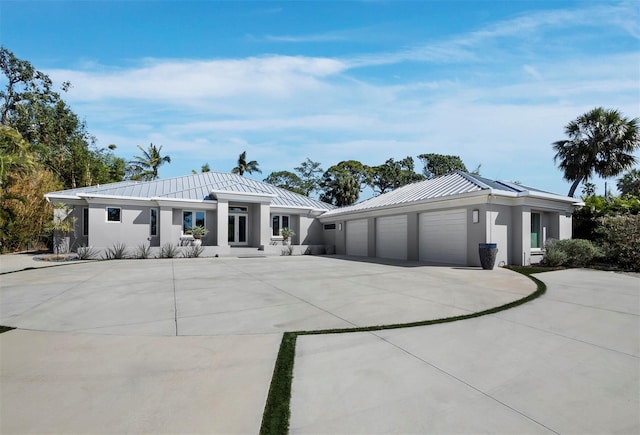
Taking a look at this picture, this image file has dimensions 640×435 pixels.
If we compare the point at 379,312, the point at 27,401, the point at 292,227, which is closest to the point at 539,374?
the point at 379,312

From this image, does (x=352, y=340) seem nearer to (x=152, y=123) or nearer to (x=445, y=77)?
(x=445, y=77)

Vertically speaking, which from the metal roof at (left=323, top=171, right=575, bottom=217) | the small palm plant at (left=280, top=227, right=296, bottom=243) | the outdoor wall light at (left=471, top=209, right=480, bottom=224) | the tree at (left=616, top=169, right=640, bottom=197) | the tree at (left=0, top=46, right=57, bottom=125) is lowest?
the small palm plant at (left=280, top=227, right=296, bottom=243)

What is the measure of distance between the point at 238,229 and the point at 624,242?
1881 centimetres

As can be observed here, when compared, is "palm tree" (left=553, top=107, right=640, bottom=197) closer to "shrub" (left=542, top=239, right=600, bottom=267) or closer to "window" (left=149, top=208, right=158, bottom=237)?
"shrub" (left=542, top=239, right=600, bottom=267)

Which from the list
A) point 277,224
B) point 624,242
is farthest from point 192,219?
point 624,242

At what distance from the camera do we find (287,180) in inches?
1879

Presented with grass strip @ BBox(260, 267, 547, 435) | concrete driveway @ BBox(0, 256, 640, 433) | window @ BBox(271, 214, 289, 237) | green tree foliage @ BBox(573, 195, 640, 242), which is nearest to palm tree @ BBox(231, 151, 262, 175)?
window @ BBox(271, 214, 289, 237)

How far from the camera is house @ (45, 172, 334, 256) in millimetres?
17656

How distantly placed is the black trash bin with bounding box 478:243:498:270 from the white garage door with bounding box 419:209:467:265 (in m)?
1.26

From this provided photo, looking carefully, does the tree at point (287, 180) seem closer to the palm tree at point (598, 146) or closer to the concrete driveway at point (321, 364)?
the palm tree at point (598, 146)

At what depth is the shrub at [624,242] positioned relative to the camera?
11055 mm

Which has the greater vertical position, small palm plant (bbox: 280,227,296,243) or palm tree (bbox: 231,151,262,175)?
palm tree (bbox: 231,151,262,175)

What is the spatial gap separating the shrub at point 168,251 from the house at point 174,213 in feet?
1.90

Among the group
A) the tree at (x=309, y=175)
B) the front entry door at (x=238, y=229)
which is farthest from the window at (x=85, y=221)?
the tree at (x=309, y=175)
